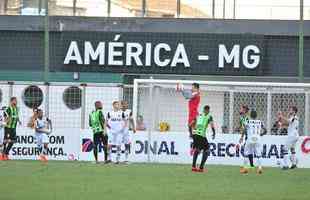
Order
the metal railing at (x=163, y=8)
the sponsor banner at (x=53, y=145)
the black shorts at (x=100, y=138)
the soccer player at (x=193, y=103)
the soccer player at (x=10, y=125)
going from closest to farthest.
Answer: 1. the soccer player at (x=193, y=103)
2. the black shorts at (x=100, y=138)
3. the soccer player at (x=10, y=125)
4. the sponsor banner at (x=53, y=145)
5. the metal railing at (x=163, y=8)

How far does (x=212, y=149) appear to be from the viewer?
29766mm

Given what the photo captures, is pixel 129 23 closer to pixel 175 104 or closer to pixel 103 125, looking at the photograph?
pixel 175 104

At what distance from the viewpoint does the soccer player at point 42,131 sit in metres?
29.4

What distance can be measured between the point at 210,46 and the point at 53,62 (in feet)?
20.7

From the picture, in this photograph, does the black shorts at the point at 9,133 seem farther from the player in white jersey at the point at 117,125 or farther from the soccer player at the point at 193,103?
the soccer player at the point at 193,103

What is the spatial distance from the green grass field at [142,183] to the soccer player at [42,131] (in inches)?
152

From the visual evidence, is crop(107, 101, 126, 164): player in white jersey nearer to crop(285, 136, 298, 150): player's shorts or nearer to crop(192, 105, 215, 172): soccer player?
crop(192, 105, 215, 172): soccer player

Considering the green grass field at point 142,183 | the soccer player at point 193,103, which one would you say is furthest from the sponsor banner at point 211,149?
the green grass field at point 142,183

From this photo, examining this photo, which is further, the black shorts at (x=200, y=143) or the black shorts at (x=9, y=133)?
the black shorts at (x=9, y=133)

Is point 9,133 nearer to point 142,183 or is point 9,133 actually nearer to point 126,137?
point 126,137

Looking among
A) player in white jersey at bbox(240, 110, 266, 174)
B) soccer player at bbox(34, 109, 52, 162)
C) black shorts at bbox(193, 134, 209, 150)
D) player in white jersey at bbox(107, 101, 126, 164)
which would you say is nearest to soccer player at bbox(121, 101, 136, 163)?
player in white jersey at bbox(107, 101, 126, 164)

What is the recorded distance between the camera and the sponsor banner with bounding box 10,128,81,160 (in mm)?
30606

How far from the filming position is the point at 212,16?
1499 inches

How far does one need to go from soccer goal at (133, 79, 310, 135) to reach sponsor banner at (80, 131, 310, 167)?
336mm
